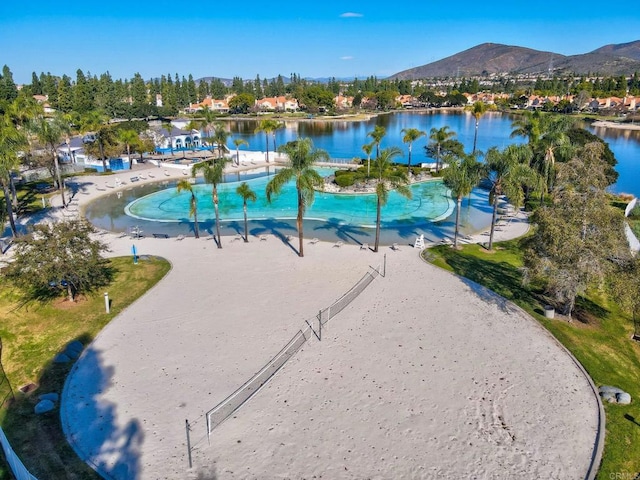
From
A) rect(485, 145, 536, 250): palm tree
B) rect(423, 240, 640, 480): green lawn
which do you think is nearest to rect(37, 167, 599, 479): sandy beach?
rect(423, 240, 640, 480): green lawn

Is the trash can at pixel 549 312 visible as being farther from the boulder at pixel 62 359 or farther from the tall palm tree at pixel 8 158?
the tall palm tree at pixel 8 158

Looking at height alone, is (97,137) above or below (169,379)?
above

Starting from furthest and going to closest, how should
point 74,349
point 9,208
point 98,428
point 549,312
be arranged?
point 9,208, point 549,312, point 74,349, point 98,428

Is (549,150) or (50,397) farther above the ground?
(549,150)

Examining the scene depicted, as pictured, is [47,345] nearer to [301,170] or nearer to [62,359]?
[62,359]

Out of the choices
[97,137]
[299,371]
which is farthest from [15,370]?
[97,137]

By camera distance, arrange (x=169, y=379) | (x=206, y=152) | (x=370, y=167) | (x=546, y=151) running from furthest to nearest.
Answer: (x=206, y=152), (x=370, y=167), (x=546, y=151), (x=169, y=379)

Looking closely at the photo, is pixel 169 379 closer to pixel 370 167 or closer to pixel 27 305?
pixel 27 305

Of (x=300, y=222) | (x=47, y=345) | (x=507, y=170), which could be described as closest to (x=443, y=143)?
(x=507, y=170)
